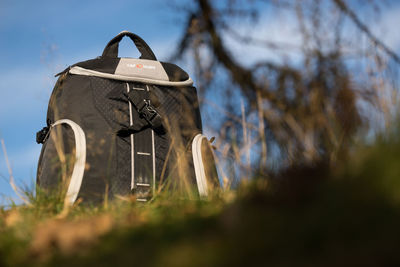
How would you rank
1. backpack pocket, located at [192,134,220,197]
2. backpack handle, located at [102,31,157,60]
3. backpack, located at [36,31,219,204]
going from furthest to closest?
backpack handle, located at [102,31,157,60], backpack pocket, located at [192,134,220,197], backpack, located at [36,31,219,204]

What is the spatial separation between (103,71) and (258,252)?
107 inches

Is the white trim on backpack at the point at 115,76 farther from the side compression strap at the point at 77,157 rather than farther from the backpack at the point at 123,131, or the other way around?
the side compression strap at the point at 77,157

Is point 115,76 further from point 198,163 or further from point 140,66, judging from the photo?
point 198,163

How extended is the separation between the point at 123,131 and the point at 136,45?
94 cm

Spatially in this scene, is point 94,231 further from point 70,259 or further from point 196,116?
point 196,116

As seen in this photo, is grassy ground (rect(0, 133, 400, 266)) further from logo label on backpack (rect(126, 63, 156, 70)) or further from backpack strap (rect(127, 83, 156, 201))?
logo label on backpack (rect(126, 63, 156, 70))

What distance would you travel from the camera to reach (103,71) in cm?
364

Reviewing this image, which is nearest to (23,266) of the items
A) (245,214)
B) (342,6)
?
(245,214)

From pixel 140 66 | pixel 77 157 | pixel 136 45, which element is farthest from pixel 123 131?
pixel 136 45

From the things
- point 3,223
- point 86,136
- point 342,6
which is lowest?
point 3,223

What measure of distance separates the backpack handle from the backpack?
0.19 feet

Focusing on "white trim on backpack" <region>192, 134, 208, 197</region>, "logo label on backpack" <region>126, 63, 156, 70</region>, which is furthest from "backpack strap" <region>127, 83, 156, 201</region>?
"white trim on backpack" <region>192, 134, 208, 197</region>

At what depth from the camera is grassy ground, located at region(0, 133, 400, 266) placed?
116 centimetres

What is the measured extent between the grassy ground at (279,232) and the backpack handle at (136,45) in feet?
7.97
